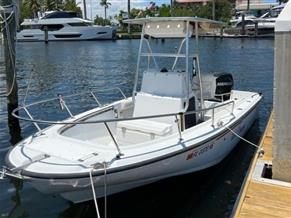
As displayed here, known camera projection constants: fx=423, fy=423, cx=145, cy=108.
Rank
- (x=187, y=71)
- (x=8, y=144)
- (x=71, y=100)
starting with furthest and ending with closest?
1. (x=71, y=100)
2. (x=8, y=144)
3. (x=187, y=71)

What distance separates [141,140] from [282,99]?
2954 millimetres

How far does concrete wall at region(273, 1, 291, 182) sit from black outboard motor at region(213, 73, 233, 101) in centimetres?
521

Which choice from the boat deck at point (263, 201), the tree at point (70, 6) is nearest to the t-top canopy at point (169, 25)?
the boat deck at point (263, 201)

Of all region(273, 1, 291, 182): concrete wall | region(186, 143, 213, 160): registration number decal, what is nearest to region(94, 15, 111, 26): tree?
region(186, 143, 213, 160): registration number decal

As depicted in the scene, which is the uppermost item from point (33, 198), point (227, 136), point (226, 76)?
point (226, 76)

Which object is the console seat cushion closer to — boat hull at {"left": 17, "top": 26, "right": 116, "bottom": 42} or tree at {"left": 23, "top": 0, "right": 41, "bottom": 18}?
boat hull at {"left": 17, "top": 26, "right": 116, "bottom": 42}

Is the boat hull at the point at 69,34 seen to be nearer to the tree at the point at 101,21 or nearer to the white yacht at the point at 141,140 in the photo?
the tree at the point at 101,21

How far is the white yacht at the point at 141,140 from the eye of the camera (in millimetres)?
5961

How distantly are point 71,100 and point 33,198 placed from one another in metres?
8.41

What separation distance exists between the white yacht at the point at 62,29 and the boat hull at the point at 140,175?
55532 millimetres

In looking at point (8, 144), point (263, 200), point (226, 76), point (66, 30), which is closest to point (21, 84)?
point (8, 144)

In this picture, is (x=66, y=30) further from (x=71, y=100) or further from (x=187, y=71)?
(x=187, y=71)

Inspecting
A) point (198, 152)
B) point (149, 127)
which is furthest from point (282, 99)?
point (149, 127)

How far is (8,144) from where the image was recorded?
10664 millimetres
